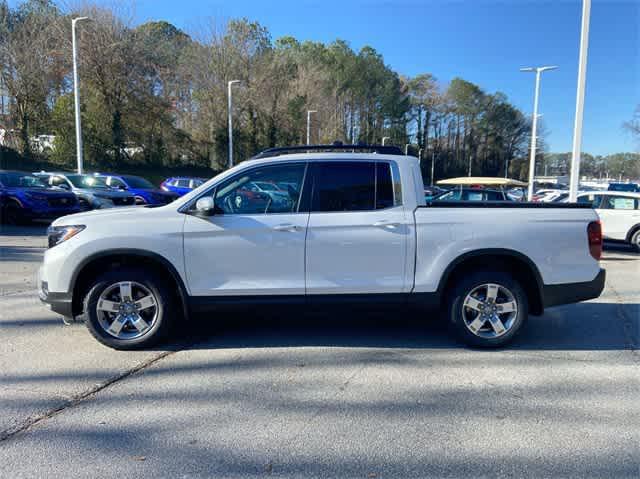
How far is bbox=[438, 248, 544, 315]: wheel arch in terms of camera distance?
449cm

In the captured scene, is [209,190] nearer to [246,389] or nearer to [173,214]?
[173,214]

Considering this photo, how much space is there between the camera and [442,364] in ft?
14.0

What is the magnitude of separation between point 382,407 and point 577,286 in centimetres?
252

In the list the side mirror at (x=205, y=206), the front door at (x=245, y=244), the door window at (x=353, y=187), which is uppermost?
the door window at (x=353, y=187)

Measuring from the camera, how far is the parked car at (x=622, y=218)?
1207 centimetres

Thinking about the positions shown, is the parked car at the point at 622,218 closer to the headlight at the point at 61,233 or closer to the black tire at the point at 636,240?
Result: the black tire at the point at 636,240

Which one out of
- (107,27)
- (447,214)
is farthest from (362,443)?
(107,27)

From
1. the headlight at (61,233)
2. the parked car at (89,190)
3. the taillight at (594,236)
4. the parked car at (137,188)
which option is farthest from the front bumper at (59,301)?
the parked car at (137,188)

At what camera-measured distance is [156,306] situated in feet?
14.7

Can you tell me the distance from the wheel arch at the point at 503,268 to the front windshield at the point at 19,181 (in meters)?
14.6

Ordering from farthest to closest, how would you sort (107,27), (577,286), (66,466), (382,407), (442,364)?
(107,27) → (577,286) → (442,364) → (382,407) → (66,466)

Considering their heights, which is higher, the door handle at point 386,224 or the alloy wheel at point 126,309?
the door handle at point 386,224

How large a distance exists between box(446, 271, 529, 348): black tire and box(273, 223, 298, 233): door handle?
170 centimetres

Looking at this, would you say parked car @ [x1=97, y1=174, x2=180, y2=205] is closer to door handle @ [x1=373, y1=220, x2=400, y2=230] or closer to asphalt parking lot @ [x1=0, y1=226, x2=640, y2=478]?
asphalt parking lot @ [x1=0, y1=226, x2=640, y2=478]
